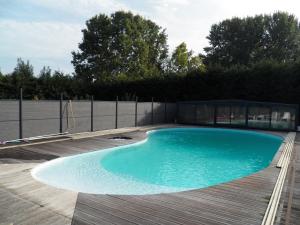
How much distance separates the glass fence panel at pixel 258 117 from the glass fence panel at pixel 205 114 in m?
2.47

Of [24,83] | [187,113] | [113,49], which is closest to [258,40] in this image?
[113,49]

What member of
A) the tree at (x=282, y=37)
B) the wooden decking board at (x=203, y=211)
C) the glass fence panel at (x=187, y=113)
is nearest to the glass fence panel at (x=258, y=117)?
the glass fence panel at (x=187, y=113)

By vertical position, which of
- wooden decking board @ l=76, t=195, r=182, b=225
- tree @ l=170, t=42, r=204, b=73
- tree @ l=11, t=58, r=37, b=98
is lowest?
wooden decking board @ l=76, t=195, r=182, b=225

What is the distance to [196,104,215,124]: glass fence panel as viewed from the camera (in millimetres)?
18719

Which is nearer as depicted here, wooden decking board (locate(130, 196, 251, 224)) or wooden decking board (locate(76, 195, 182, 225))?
wooden decking board (locate(76, 195, 182, 225))

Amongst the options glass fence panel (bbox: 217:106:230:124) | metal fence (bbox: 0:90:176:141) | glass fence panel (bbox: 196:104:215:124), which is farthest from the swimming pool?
glass fence panel (bbox: 196:104:215:124)

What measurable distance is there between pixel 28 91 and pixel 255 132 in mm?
20343

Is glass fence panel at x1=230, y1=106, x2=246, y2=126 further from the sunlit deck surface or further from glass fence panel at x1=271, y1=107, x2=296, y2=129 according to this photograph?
the sunlit deck surface

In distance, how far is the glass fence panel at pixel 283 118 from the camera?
16.3 m

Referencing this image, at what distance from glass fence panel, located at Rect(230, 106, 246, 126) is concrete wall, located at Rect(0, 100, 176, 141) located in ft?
18.2

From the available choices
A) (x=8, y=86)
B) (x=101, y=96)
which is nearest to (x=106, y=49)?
(x=101, y=96)

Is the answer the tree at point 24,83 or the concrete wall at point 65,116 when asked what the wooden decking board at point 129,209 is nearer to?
the concrete wall at point 65,116

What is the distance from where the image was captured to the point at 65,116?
37.7ft

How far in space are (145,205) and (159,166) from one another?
4580 mm
